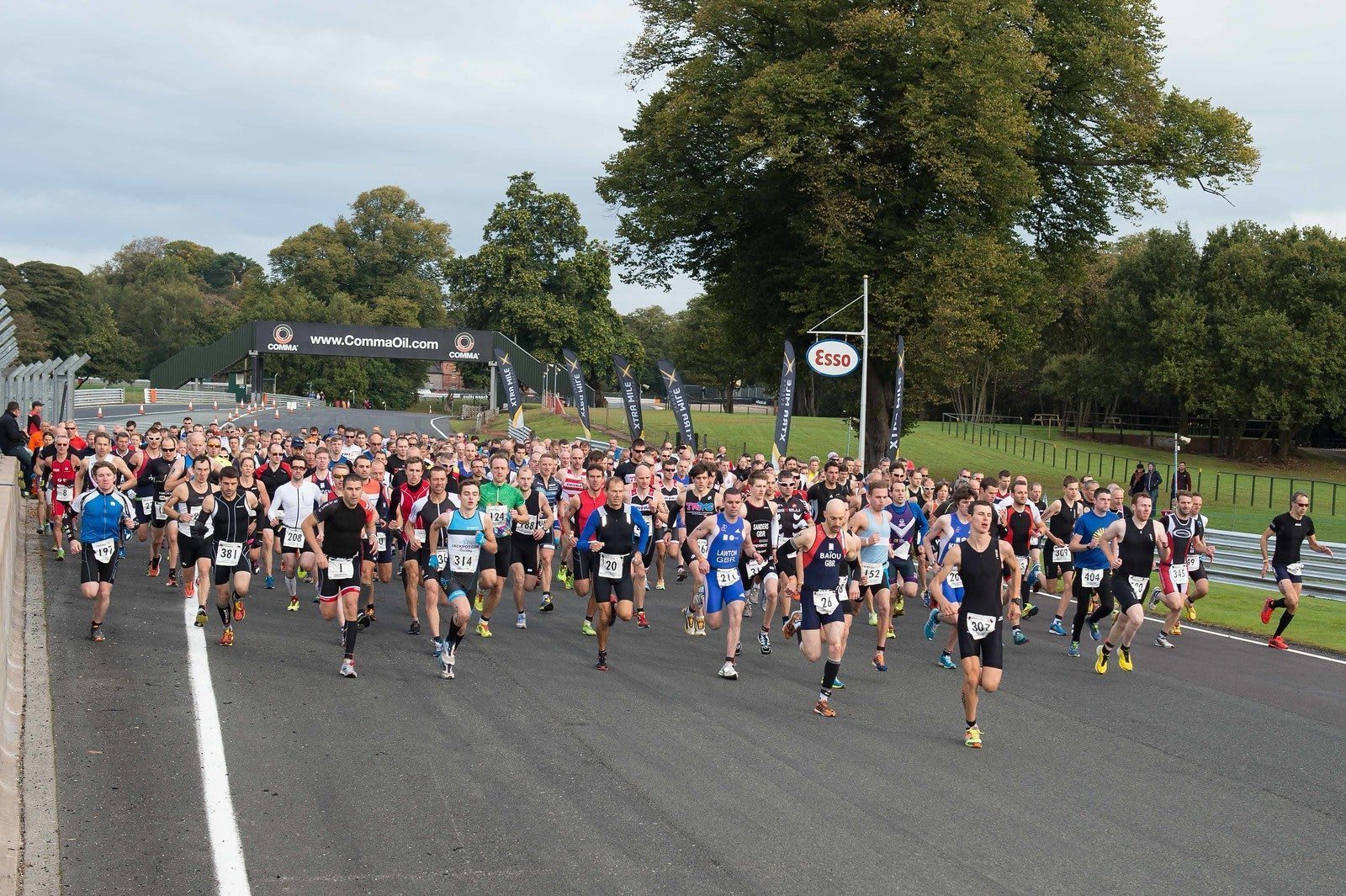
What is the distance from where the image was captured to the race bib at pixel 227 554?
520 inches

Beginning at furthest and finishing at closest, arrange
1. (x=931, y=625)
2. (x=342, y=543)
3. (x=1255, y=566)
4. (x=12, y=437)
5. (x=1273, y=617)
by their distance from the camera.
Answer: (x=1255, y=566), (x=12, y=437), (x=1273, y=617), (x=931, y=625), (x=342, y=543)

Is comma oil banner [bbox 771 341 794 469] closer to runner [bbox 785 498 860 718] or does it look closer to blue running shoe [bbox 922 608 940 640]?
blue running shoe [bbox 922 608 940 640]

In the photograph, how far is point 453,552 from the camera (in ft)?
40.2

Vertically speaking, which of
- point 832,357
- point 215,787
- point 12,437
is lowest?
point 215,787

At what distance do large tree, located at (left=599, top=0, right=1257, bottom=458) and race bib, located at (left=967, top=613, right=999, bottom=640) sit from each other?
1023 inches

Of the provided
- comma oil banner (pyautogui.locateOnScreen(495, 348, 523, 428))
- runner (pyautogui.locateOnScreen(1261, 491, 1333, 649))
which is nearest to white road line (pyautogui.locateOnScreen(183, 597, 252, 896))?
runner (pyautogui.locateOnScreen(1261, 491, 1333, 649))

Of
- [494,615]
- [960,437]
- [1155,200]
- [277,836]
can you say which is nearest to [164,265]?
[960,437]

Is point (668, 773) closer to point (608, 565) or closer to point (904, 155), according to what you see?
point (608, 565)

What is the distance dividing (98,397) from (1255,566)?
61.1 meters

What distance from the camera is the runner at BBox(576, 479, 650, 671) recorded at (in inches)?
500

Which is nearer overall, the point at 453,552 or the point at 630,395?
the point at 453,552

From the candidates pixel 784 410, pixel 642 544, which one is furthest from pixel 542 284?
pixel 642 544

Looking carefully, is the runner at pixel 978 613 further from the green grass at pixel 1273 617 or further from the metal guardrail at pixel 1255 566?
the metal guardrail at pixel 1255 566

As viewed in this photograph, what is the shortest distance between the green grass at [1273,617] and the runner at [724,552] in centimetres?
741
